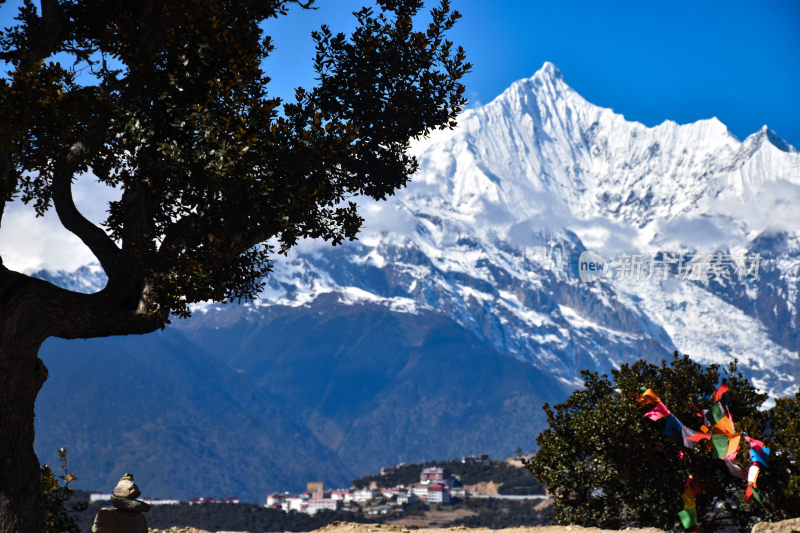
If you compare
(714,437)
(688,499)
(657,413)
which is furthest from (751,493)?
(657,413)

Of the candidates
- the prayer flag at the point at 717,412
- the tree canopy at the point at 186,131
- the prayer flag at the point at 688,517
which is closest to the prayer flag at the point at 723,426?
the prayer flag at the point at 717,412

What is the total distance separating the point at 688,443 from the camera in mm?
27844

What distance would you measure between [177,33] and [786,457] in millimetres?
19247

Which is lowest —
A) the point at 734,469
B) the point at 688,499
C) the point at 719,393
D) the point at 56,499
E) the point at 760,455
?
the point at 56,499

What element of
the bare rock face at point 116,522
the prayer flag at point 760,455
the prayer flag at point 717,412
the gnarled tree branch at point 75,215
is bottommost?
the bare rock face at point 116,522

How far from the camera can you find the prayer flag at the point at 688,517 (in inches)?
1098

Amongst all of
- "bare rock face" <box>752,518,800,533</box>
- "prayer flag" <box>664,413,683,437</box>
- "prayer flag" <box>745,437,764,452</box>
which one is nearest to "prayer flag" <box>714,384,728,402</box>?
"prayer flag" <box>664,413,683,437</box>

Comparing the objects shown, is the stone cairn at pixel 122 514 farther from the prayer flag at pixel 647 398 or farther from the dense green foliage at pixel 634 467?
the prayer flag at pixel 647 398

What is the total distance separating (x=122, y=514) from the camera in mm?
21953

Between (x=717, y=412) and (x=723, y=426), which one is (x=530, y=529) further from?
(x=717, y=412)

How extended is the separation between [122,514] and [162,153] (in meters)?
7.81

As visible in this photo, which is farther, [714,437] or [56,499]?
[714,437]

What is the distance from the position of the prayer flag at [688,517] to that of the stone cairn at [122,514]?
47.5ft

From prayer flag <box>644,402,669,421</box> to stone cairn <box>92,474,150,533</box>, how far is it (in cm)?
1409
